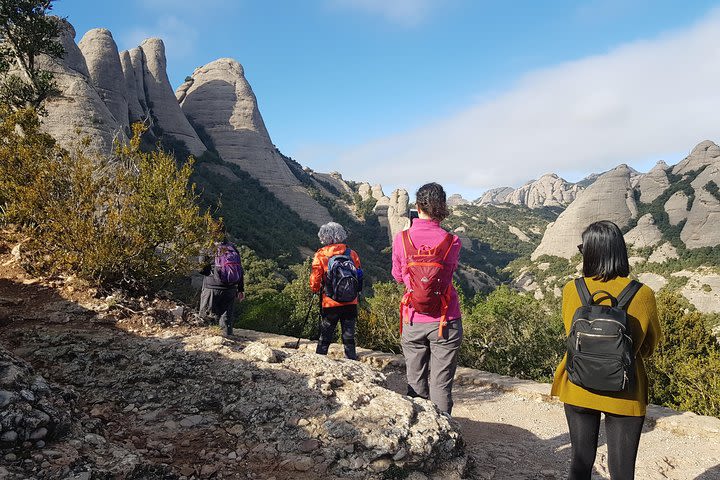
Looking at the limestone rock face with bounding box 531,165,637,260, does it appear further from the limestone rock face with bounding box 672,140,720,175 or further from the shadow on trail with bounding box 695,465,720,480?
the shadow on trail with bounding box 695,465,720,480

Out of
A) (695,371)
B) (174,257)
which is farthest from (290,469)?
(695,371)

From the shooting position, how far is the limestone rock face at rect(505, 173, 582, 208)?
12875 cm

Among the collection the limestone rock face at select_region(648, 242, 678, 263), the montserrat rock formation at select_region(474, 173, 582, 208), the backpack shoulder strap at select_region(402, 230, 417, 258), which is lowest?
the backpack shoulder strap at select_region(402, 230, 417, 258)

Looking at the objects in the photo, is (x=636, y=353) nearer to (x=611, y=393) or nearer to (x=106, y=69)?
(x=611, y=393)

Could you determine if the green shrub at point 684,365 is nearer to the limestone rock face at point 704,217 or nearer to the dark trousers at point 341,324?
the dark trousers at point 341,324

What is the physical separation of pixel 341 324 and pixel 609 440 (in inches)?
123

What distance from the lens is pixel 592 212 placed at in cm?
6238

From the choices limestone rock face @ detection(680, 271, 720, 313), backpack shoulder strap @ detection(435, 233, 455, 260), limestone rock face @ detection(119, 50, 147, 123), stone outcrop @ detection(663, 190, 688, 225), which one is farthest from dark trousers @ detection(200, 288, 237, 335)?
stone outcrop @ detection(663, 190, 688, 225)

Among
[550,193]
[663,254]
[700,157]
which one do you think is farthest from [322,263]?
[550,193]

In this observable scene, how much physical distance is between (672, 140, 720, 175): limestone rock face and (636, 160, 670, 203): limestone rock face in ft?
7.39

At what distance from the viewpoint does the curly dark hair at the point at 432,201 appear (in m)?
3.15

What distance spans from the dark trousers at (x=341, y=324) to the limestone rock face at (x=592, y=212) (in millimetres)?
59860

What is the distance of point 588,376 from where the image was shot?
196 centimetres

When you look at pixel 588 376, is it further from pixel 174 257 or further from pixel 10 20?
pixel 10 20
